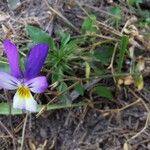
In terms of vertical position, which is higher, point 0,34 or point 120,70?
point 0,34

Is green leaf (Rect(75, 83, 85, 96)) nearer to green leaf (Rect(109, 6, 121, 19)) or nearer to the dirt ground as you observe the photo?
the dirt ground

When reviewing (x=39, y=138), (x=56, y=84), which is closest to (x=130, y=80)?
(x=56, y=84)

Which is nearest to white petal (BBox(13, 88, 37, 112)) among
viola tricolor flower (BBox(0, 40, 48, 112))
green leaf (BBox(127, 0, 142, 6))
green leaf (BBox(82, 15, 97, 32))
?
viola tricolor flower (BBox(0, 40, 48, 112))

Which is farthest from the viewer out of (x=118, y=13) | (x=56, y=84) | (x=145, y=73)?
(x=118, y=13)

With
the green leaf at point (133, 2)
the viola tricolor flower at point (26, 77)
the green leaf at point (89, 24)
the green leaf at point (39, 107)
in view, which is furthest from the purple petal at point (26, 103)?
the green leaf at point (133, 2)

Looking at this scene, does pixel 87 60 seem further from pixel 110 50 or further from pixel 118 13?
pixel 118 13
